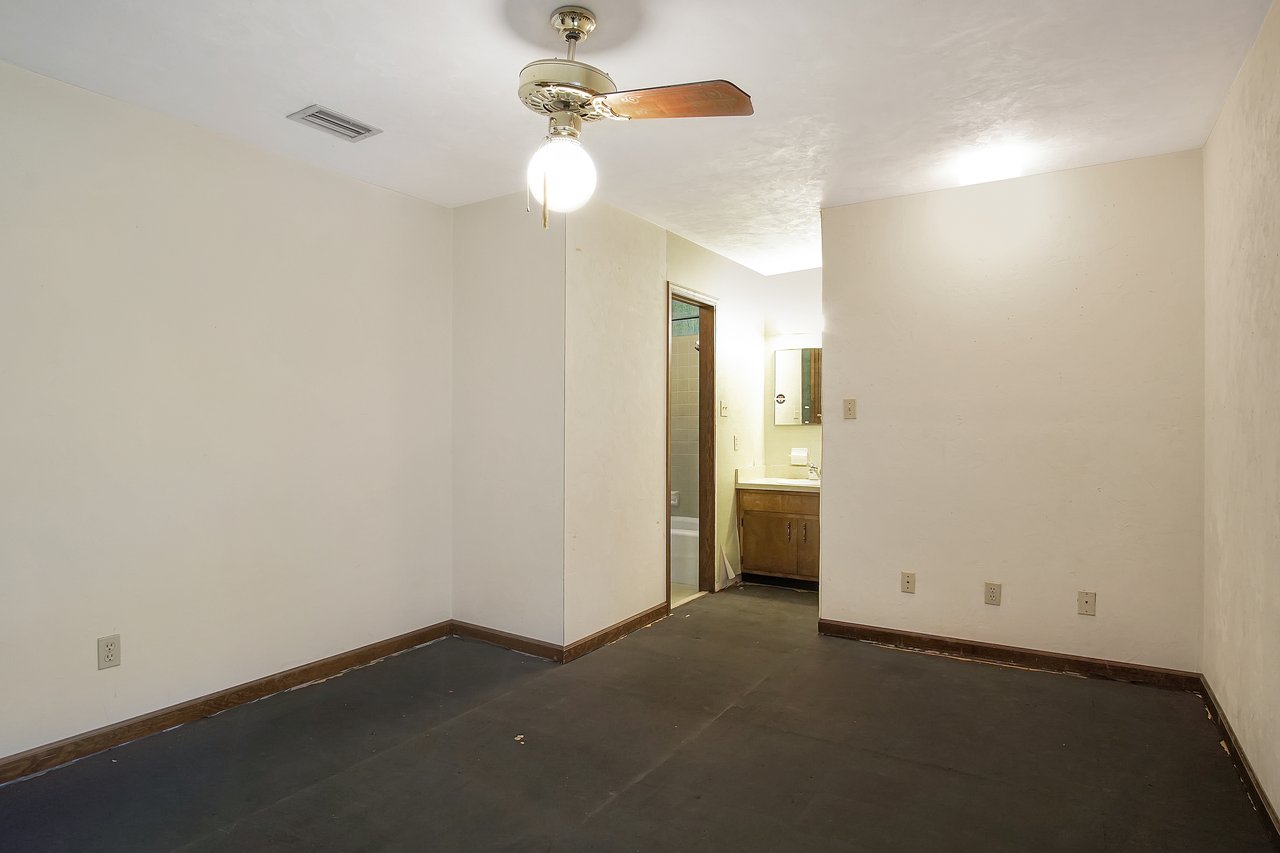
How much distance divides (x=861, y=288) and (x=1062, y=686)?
226 cm

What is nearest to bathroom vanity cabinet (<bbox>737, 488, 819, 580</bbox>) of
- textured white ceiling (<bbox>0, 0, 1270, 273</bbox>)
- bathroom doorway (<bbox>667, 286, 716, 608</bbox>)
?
bathroom doorway (<bbox>667, 286, 716, 608</bbox>)

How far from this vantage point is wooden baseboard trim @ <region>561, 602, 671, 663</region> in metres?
3.60

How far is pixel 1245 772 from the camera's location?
234 cm

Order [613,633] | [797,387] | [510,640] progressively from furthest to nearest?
[797,387] < [613,633] < [510,640]

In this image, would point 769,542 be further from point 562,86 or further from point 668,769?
point 562,86

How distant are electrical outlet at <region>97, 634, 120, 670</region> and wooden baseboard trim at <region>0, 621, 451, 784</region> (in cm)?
23

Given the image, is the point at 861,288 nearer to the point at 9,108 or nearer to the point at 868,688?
the point at 868,688

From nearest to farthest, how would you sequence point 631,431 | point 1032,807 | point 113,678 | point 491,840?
point 491,840 → point 1032,807 → point 113,678 → point 631,431

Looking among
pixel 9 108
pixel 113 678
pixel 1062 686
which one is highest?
pixel 9 108

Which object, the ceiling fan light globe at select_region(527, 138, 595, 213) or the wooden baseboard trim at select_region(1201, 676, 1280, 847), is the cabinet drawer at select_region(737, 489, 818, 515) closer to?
the wooden baseboard trim at select_region(1201, 676, 1280, 847)

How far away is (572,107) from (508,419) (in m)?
2.01

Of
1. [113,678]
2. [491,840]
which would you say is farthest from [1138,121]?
[113,678]

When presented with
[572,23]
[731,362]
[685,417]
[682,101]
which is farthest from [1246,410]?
[685,417]

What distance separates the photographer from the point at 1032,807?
2.21 meters
